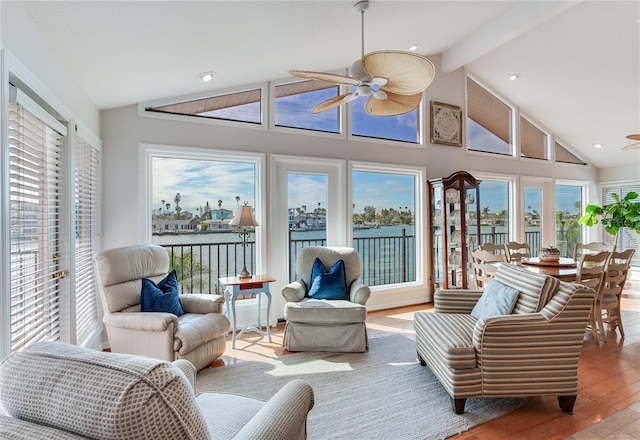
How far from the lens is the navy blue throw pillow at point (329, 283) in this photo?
3639 mm

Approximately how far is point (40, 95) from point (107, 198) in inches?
64.9

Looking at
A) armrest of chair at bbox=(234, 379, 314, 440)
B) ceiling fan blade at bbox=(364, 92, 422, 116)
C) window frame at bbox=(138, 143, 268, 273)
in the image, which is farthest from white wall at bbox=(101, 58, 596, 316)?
armrest of chair at bbox=(234, 379, 314, 440)

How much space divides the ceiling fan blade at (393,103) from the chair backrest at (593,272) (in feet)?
7.42

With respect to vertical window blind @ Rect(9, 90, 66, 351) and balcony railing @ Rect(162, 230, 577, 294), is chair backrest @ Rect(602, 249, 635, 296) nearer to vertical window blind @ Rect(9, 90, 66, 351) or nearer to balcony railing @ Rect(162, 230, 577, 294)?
balcony railing @ Rect(162, 230, 577, 294)

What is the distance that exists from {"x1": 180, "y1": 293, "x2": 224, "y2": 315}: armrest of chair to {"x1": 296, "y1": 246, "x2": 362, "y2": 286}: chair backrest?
98 cm

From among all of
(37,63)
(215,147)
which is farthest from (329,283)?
(37,63)

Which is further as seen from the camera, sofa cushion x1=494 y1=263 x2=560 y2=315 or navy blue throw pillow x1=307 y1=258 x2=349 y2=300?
navy blue throw pillow x1=307 y1=258 x2=349 y2=300

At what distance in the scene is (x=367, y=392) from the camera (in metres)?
2.57

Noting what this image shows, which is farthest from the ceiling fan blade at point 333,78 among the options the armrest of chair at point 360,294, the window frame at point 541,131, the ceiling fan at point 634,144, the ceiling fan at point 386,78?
the window frame at point 541,131

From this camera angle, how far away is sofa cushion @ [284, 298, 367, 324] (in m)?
3.24

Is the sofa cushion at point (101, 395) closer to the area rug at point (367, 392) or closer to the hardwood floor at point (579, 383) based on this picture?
the area rug at point (367, 392)

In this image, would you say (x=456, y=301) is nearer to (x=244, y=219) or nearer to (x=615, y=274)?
(x=615, y=274)

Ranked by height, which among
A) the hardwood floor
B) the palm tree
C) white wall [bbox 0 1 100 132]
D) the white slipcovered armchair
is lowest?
the hardwood floor

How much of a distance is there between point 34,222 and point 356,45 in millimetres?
3226
